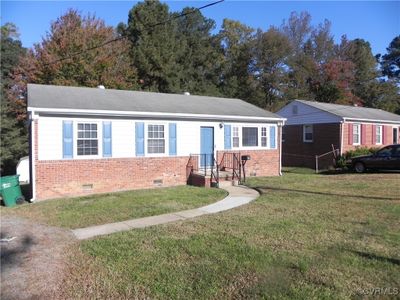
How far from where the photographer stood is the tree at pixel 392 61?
6369cm

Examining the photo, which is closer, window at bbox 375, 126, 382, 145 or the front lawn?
the front lawn

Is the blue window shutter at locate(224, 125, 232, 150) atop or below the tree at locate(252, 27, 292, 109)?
below

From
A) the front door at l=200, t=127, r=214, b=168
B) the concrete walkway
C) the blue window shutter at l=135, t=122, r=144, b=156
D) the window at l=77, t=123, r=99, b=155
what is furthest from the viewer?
the front door at l=200, t=127, r=214, b=168

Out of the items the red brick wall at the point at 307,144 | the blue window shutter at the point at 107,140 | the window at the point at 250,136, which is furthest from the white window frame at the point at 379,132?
the blue window shutter at the point at 107,140

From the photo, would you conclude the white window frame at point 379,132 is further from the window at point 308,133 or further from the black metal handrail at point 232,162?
the black metal handrail at point 232,162

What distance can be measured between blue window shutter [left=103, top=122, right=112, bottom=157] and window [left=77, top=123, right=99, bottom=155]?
0.29 meters

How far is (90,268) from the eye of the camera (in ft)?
19.7

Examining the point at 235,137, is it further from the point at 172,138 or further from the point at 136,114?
the point at 136,114

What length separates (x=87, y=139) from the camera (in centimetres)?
1456

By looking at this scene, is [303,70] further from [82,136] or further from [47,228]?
[47,228]

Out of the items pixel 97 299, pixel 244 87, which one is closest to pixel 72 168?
pixel 97 299

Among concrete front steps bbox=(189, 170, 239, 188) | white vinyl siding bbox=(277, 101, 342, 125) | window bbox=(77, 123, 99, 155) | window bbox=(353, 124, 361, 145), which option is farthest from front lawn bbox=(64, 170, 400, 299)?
window bbox=(353, 124, 361, 145)

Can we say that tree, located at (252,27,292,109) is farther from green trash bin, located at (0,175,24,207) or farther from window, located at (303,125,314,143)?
green trash bin, located at (0,175,24,207)

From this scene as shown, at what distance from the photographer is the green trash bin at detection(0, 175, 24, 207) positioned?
43.3ft
